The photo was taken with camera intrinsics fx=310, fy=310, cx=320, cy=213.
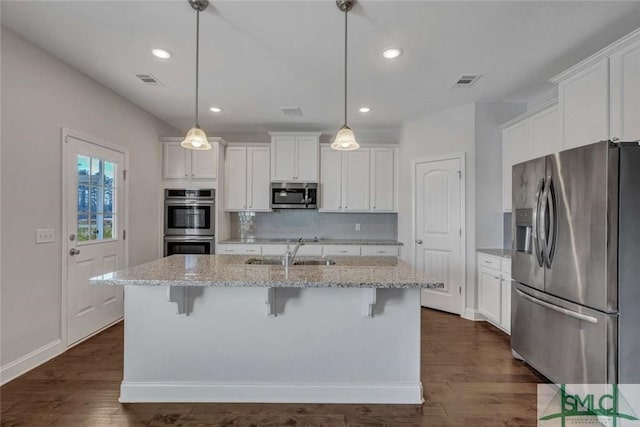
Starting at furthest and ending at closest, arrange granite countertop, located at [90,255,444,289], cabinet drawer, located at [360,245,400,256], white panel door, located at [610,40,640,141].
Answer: cabinet drawer, located at [360,245,400,256], white panel door, located at [610,40,640,141], granite countertop, located at [90,255,444,289]

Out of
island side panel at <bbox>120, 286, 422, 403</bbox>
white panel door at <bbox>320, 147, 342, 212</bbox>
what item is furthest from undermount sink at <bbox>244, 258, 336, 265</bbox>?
white panel door at <bbox>320, 147, 342, 212</bbox>

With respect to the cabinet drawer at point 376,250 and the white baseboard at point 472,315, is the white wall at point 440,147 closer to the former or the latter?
the white baseboard at point 472,315

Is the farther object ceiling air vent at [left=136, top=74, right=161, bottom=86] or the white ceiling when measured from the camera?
ceiling air vent at [left=136, top=74, right=161, bottom=86]

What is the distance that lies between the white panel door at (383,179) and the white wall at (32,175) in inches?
136

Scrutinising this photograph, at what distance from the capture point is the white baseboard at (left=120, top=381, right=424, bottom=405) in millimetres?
2062

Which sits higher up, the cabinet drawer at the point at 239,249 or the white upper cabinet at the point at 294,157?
the white upper cabinet at the point at 294,157

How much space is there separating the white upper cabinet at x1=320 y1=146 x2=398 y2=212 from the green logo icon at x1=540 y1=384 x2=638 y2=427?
9.64 ft

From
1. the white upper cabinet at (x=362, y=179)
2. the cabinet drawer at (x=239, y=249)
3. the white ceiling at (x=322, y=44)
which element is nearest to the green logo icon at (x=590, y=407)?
the white ceiling at (x=322, y=44)

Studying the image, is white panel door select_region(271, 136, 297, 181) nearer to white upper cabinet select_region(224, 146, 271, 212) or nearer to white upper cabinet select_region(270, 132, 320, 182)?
white upper cabinet select_region(270, 132, 320, 182)

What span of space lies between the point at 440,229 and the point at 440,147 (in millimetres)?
1067

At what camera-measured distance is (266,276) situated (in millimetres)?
1834

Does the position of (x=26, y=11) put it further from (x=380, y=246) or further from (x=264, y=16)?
(x=380, y=246)

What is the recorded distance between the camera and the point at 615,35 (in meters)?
2.33

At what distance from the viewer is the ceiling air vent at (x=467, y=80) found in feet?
9.95
